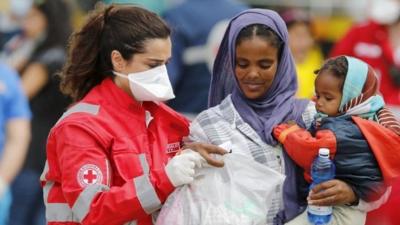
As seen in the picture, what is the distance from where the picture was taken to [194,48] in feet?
20.0

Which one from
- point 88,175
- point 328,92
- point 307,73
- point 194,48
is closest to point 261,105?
point 328,92

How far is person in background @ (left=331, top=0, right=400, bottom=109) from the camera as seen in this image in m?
6.47

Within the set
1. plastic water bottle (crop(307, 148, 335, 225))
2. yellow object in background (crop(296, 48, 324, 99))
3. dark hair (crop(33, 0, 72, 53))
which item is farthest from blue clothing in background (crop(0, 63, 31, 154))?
plastic water bottle (crop(307, 148, 335, 225))

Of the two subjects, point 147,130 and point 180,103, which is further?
point 180,103

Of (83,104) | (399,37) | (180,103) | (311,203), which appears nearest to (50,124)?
(180,103)

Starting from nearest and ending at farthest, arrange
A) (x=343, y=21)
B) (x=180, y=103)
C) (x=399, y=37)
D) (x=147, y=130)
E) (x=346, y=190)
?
(x=346, y=190), (x=147, y=130), (x=180, y=103), (x=399, y=37), (x=343, y=21)

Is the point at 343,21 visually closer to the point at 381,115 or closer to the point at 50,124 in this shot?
the point at 50,124

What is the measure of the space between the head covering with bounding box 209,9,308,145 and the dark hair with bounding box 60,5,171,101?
249 millimetres

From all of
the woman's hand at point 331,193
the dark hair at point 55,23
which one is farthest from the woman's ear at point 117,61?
the dark hair at point 55,23

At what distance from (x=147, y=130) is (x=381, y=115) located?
797 millimetres

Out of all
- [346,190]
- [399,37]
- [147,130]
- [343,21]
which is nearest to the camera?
[346,190]

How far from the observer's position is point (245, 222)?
11.3ft

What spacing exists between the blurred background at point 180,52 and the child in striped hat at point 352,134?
2.34m

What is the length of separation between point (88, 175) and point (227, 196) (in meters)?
0.46
